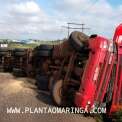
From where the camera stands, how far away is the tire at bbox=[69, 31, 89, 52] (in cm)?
Result: 898

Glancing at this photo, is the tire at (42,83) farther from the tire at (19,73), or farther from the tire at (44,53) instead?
the tire at (19,73)

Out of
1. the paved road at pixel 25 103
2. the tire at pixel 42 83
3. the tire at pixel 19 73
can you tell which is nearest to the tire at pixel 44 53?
the paved road at pixel 25 103

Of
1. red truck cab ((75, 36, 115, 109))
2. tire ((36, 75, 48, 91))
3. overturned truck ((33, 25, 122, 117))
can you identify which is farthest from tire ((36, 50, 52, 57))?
red truck cab ((75, 36, 115, 109))

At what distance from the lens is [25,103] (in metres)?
9.05

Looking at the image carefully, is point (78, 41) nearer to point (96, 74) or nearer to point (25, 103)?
point (96, 74)

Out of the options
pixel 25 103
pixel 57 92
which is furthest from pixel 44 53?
pixel 25 103

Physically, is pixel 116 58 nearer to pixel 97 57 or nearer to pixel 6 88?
pixel 97 57

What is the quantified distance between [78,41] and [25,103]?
191cm

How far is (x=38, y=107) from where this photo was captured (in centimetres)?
870

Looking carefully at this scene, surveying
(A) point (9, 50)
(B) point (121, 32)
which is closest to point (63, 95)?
(B) point (121, 32)

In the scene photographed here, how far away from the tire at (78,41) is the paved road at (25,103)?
4.90 feet

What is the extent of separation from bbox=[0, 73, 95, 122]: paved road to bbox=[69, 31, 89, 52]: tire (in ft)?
4.90

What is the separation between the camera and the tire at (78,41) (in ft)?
29.5

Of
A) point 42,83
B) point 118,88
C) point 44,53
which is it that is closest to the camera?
point 118,88
